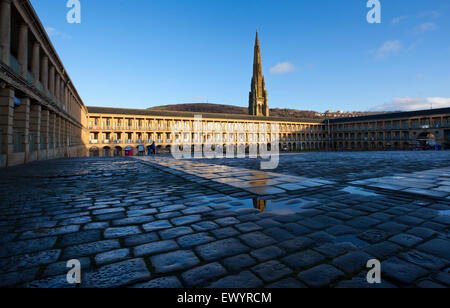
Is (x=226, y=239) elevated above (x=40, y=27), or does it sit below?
below

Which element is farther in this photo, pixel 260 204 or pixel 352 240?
pixel 260 204

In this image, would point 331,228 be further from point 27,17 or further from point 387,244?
point 27,17

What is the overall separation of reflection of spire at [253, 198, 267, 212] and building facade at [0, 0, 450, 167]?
11.3 meters

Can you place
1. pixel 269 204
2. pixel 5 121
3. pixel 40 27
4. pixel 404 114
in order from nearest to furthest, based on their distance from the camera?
pixel 269 204 → pixel 5 121 → pixel 40 27 → pixel 404 114

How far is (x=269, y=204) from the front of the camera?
3.78 m

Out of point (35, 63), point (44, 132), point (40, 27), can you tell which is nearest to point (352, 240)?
point (44, 132)

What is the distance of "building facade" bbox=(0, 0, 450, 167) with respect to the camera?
440 inches

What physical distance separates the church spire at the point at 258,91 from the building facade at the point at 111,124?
36 centimetres

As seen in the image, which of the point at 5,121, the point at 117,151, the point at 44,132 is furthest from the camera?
the point at 117,151

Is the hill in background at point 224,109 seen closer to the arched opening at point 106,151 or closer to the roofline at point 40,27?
the arched opening at point 106,151

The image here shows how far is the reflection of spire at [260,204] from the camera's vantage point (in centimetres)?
355

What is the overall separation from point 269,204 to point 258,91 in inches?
3287

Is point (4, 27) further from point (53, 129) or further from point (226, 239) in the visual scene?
point (226, 239)

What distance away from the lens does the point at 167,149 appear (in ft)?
178
